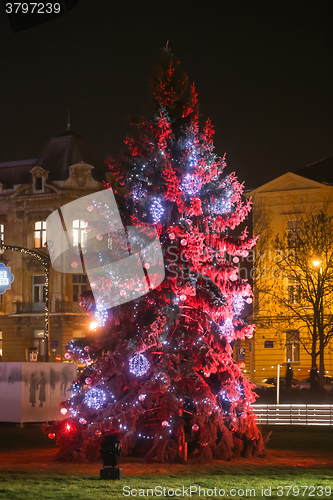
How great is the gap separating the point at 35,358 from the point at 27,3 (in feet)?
141

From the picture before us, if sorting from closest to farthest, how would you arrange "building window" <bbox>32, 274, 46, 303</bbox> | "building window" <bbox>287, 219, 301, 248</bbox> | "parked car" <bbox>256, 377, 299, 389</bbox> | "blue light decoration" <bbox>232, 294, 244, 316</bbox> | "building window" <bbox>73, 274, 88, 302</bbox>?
1. "blue light decoration" <bbox>232, 294, 244, 316</bbox>
2. "parked car" <bbox>256, 377, 299, 389</bbox>
3. "building window" <bbox>287, 219, 301, 248</bbox>
4. "building window" <bbox>73, 274, 88, 302</bbox>
5. "building window" <bbox>32, 274, 46, 303</bbox>

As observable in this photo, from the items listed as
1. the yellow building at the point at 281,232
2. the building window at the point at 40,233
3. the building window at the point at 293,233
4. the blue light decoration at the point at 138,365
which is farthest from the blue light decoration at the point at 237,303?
the building window at the point at 40,233

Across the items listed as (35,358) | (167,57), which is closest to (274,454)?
(167,57)

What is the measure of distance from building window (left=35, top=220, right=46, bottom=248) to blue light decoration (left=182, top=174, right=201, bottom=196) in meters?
39.1

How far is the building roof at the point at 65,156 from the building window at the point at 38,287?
23.8ft

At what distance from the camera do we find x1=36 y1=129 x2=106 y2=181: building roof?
5419 cm

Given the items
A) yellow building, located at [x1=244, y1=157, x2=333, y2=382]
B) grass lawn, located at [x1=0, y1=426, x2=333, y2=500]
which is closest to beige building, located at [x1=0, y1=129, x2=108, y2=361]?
yellow building, located at [x1=244, y1=157, x2=333, y2=382]

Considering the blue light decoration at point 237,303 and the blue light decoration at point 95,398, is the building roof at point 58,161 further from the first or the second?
the blue light decoration at point 95,398

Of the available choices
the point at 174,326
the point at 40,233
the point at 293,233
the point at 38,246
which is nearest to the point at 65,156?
the point at 40,233

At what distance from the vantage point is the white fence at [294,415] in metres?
24.6

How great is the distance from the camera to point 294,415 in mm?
24797

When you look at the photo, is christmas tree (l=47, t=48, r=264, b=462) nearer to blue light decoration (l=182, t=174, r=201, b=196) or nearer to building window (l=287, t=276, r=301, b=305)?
blue light decoration (l=182, t=174, r=201, b=196)

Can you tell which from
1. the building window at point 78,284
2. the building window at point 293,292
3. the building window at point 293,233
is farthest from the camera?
the building window at point 78,284

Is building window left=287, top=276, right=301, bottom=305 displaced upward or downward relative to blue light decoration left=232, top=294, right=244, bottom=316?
upward
